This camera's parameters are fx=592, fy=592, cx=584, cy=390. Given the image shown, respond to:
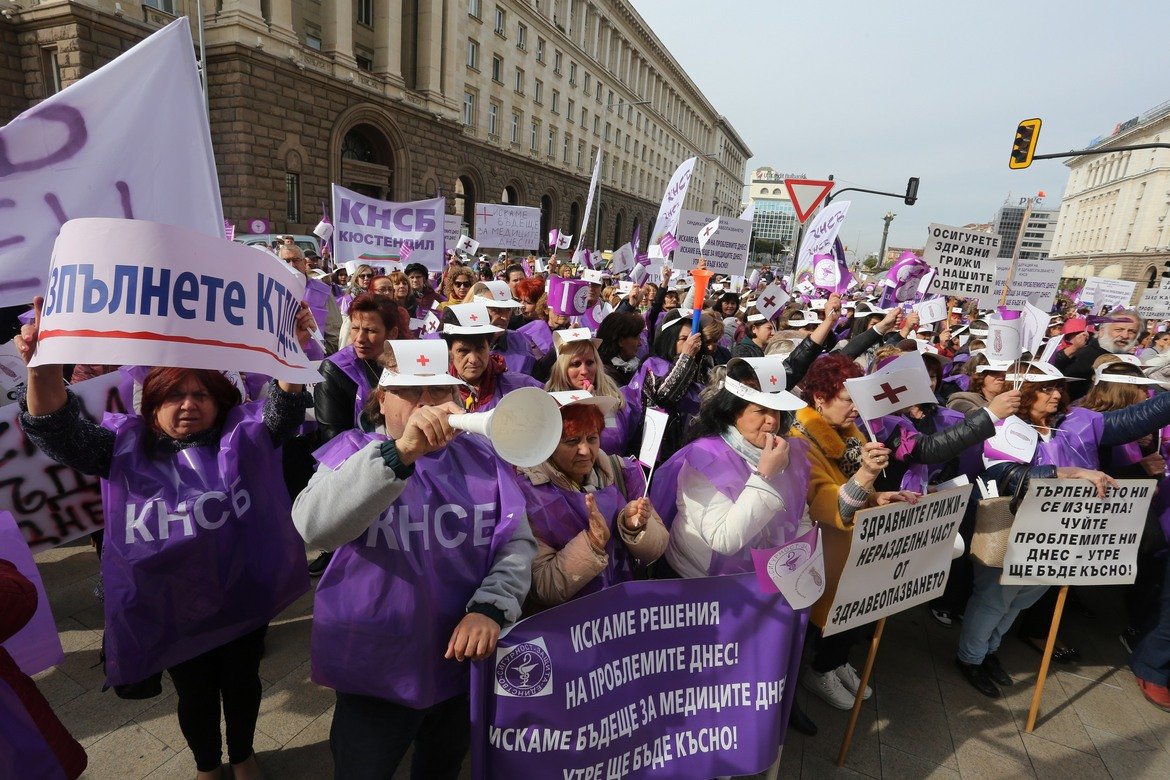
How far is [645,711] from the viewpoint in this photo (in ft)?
7.03

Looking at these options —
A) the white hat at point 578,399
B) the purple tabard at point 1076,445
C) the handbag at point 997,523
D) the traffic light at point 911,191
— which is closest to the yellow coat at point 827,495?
the handbag at point 997,523

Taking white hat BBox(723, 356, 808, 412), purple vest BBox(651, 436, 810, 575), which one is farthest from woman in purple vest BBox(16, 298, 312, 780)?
white hat BBox(723, 356, 808, 412)

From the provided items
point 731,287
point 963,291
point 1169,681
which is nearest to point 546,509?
point 1169,681

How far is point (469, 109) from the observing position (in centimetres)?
3294

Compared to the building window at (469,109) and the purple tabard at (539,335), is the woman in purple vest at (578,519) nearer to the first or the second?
the purple tabard at (539,335)

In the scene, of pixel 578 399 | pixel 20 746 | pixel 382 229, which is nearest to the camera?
pixel 20 746

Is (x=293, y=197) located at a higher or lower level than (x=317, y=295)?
higher

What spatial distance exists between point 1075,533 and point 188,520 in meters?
4.20

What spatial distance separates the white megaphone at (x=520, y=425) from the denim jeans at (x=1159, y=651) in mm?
4146

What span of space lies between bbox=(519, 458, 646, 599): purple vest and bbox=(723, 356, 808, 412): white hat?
2.24 feet

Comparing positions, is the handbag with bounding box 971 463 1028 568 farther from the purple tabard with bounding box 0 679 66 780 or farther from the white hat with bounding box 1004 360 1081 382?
the purple tabard with bounding box 0 679 66 780

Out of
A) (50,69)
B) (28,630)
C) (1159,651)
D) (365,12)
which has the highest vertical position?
(365,12)

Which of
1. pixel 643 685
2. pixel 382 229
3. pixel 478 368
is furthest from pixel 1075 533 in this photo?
pixel 382 229

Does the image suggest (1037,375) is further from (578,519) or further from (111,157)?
(111,157)
